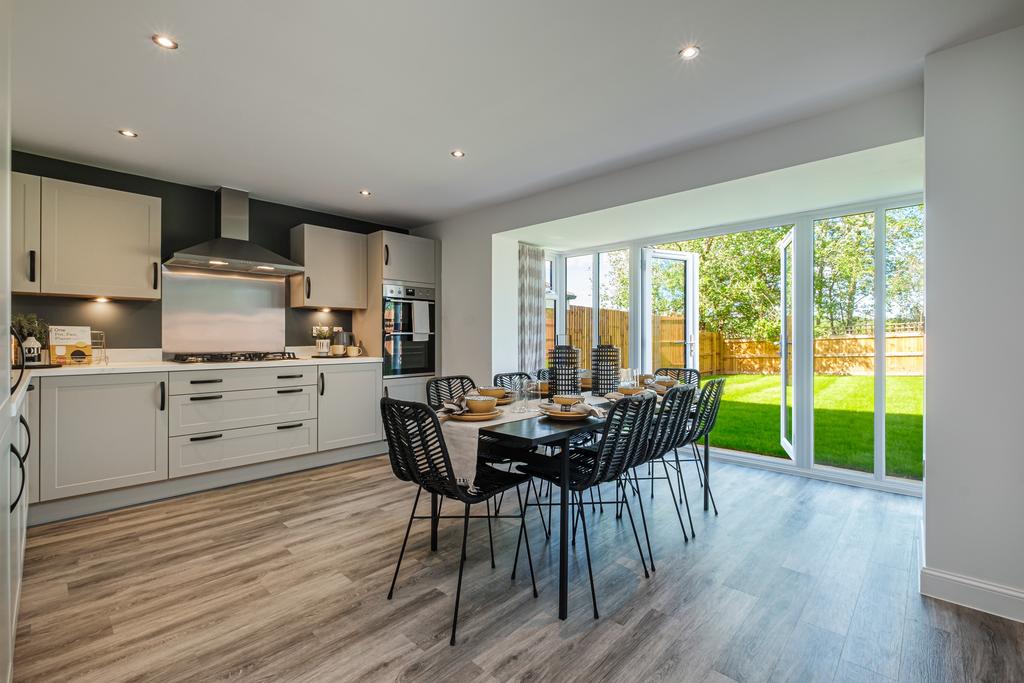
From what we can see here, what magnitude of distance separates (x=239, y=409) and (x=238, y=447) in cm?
32

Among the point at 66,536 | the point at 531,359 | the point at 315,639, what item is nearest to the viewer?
the point at 315,639

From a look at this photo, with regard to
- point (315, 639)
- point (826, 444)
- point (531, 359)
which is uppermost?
point (531, 359)

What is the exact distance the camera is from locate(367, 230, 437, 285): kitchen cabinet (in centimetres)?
496

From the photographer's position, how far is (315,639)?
190 centimetres

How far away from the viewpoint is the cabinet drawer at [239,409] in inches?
143

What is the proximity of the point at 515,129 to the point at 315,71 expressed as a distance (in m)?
1.23

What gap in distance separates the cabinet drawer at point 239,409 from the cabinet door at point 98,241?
96cm

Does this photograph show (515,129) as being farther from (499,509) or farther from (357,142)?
(499,509)

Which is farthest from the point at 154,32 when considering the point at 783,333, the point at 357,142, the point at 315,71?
the point at 783,333

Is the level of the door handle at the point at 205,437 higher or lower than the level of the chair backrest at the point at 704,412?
lower

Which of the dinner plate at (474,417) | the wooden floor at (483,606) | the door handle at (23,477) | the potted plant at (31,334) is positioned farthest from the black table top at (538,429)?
the potted plant at (31,334)

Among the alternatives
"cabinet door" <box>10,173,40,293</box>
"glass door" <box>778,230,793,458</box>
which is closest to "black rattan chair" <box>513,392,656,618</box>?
"glass door" <box>778,230,793,458</box>

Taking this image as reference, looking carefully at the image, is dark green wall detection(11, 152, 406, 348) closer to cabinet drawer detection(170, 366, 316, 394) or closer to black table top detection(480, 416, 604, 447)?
cabinet drawer detection(170, 366, 316, 394)

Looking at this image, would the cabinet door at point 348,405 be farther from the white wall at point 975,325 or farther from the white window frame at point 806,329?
the white wall at point 975,325
